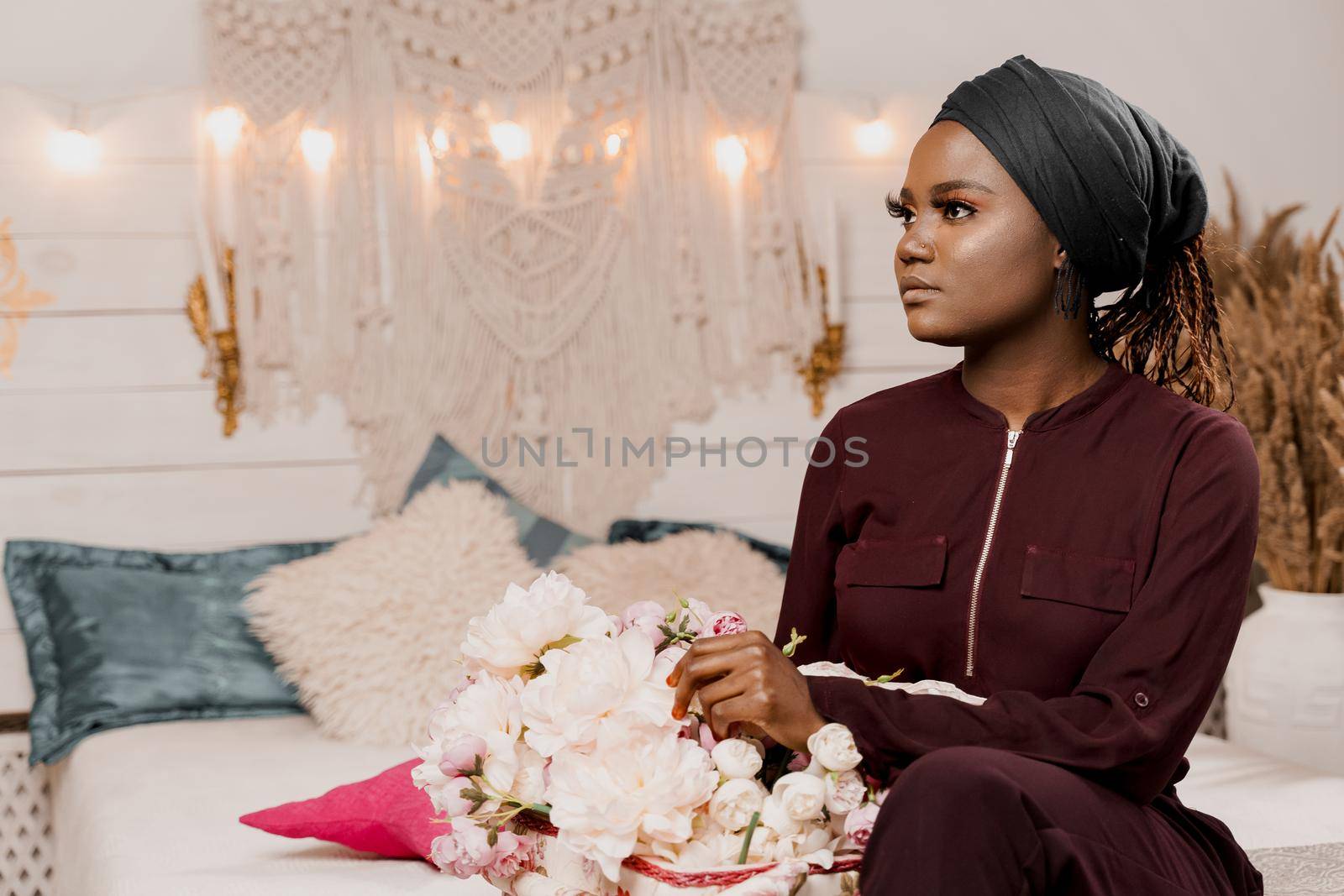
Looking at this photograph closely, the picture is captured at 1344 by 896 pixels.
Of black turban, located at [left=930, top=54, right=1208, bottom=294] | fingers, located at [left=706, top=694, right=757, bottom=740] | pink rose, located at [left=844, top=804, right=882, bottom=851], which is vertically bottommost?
pink rose, located at [left=844, top=804, right=882, bottom=851]

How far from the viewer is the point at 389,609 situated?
7.50 ft

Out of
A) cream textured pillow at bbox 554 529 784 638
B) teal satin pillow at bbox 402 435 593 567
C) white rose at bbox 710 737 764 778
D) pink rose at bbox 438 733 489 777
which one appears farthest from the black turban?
teal satin pillow at bbox 402 435 593 567

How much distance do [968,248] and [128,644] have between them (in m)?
1.77

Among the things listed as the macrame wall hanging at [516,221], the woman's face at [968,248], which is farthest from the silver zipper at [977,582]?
the macrame wall hanging at [516,221]

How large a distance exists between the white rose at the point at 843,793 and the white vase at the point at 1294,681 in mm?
1861

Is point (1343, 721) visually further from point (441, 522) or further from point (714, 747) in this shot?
point (714, 747)

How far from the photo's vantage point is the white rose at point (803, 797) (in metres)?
0.97

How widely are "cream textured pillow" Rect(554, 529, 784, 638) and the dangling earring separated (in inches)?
45.7

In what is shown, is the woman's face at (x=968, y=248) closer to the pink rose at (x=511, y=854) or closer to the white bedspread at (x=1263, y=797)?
the pink rose at (x=511, y=854)

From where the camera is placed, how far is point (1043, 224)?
1.25 m

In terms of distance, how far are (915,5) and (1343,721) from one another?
172 cm

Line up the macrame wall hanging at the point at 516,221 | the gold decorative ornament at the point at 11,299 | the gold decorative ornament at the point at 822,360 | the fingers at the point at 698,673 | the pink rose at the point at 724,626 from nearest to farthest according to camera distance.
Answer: the fingers at the point at 698,673 → the pink rose at the point at 724,626 → the gold decorative ornament at the point at 11,299 → the macrame wall hanging at the point at 516,221 → the gold decorative ornament at the point at 822,360

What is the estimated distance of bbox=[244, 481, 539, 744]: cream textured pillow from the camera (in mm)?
2229

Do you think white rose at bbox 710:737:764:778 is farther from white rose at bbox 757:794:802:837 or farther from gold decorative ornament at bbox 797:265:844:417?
gold decorative ornament at bbox 797:265:844:417
